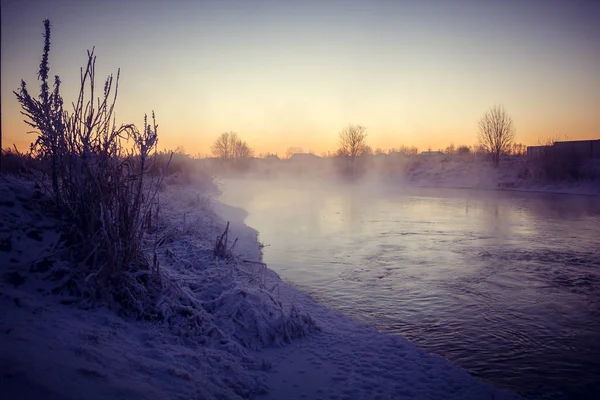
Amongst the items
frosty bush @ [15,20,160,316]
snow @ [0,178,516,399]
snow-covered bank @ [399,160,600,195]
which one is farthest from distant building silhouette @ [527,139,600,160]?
frosty bush @ [15,20,160,316]

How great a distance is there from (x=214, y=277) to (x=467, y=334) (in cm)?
463

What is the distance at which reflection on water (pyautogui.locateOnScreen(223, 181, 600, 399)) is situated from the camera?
5500mm

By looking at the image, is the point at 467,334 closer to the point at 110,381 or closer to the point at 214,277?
the point at 214,277

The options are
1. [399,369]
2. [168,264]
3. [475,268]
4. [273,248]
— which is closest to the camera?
[399,369]

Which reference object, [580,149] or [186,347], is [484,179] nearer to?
[580,149]

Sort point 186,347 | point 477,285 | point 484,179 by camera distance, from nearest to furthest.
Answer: point 186,347, point 477,285, point 484,179

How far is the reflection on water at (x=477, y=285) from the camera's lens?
5.50 metres

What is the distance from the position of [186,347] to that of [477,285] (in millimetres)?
7377

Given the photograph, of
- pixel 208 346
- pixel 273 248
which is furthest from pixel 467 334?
pixel 273 248

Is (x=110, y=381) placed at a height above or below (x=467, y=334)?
above

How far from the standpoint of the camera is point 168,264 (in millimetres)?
6785

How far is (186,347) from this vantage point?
443cm

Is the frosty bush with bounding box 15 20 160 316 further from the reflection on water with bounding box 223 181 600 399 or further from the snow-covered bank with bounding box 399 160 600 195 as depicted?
the snow-covered bank with bounding box 399 160 600 195

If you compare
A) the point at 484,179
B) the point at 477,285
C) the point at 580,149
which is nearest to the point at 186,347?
the point at 477,285
